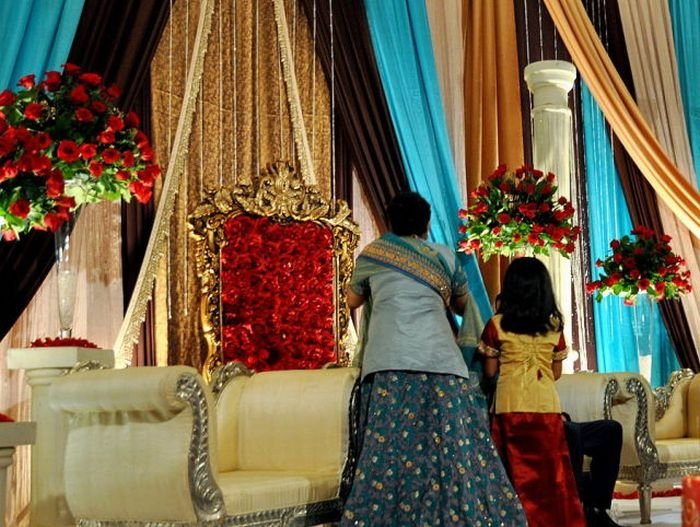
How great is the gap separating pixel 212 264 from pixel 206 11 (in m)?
1.33

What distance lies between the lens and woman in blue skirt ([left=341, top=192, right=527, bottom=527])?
357 cm

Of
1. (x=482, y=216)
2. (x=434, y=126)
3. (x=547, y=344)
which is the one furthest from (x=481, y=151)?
(x=547, y=344)

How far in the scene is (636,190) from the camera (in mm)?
7539

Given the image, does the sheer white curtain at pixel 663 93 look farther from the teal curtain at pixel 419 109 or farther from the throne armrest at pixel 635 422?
the throne armrest at pixel 635 422

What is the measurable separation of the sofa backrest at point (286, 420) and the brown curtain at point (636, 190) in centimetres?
407

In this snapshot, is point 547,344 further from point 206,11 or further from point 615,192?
point 615,192

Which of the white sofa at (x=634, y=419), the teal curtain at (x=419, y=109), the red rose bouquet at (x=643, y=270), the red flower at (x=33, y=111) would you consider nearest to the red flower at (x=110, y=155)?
the red flower at (x=33, y=111)

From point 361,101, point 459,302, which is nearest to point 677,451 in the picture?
point 459,302

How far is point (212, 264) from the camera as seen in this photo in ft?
18.0

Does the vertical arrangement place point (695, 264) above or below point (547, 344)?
above

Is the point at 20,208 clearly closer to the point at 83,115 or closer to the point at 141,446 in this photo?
the point at 83,115

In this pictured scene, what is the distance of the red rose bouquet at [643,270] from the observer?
6305mm

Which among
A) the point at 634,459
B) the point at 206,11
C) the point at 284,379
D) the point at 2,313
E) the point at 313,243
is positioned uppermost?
the point at 206,11

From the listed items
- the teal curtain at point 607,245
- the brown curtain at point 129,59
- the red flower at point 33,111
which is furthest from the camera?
the teal curtain at point 607,245
